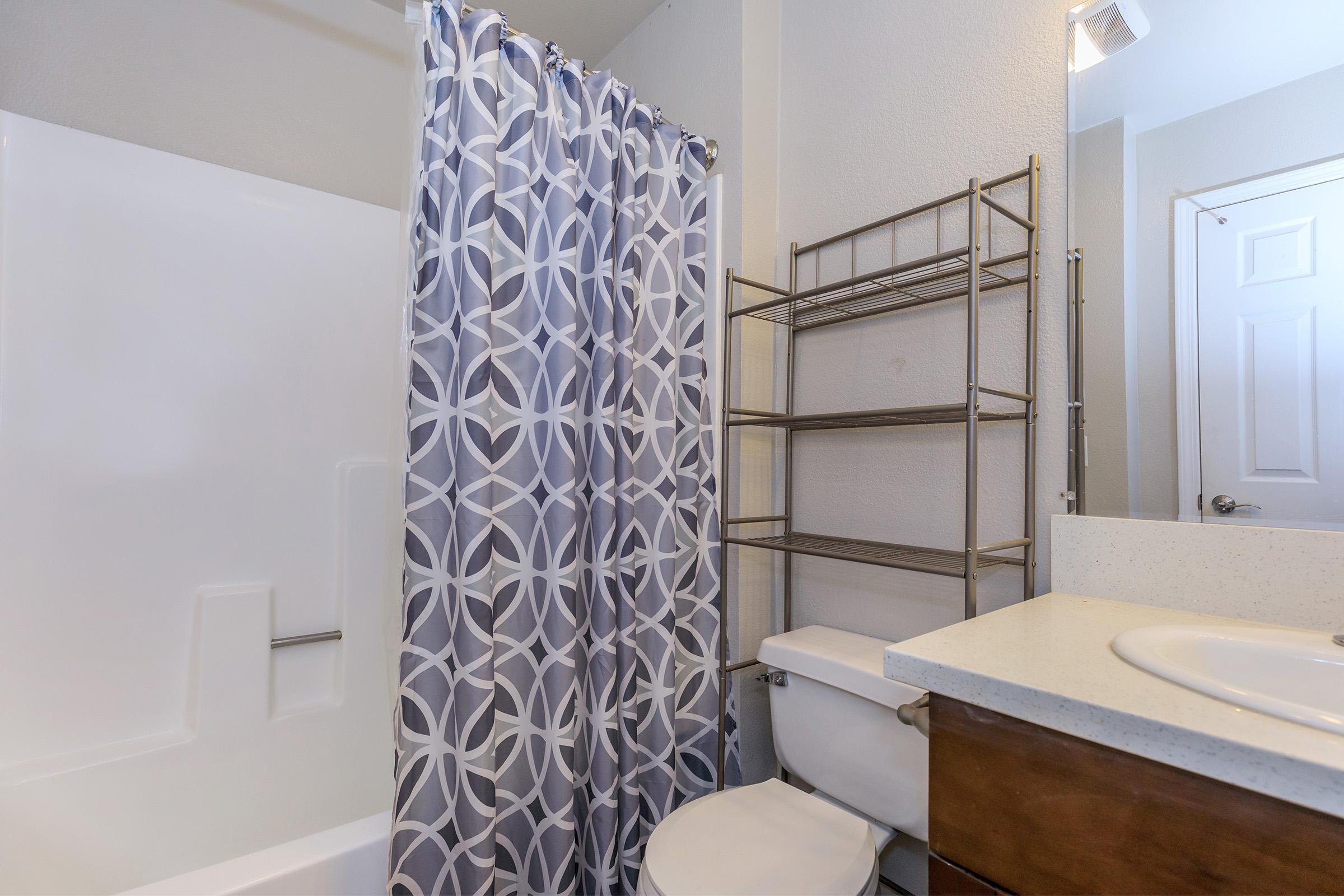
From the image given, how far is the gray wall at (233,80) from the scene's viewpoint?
4.62ft

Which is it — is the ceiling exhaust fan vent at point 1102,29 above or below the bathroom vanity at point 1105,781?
above

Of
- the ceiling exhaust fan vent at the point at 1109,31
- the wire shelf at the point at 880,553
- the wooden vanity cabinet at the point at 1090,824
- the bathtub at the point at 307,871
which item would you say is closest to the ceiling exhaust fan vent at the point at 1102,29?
the ceiling exhaust fan vent at the point at 1109,31

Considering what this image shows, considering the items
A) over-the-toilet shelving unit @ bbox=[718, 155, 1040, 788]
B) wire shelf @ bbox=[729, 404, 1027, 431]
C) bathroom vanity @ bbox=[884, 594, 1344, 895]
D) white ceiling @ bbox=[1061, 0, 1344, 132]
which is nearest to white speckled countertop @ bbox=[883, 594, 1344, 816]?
bathroom vanity @ bbox=[884, 594, 1344, 895]

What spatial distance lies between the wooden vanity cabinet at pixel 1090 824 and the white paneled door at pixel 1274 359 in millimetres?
589

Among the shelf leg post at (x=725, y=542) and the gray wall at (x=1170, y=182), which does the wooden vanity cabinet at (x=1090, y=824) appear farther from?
the shelf leg post at (x=725, y=542)

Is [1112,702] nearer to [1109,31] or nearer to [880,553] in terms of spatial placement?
[880,553]

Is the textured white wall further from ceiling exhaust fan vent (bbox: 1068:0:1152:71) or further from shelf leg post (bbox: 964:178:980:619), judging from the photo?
shelf leg post (bbox: 964:178:980:619)

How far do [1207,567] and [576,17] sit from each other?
7.09 feet

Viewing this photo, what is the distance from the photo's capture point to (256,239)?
1.53 meters

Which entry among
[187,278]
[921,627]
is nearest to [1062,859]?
[921,627]

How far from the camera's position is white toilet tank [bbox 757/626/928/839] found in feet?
3.47

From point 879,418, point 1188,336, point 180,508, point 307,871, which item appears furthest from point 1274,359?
point 180,508

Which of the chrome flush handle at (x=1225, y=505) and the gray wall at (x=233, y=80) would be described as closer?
the chrome flush handle at (x=1225, y=505)

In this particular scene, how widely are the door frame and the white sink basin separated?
0.76ft
